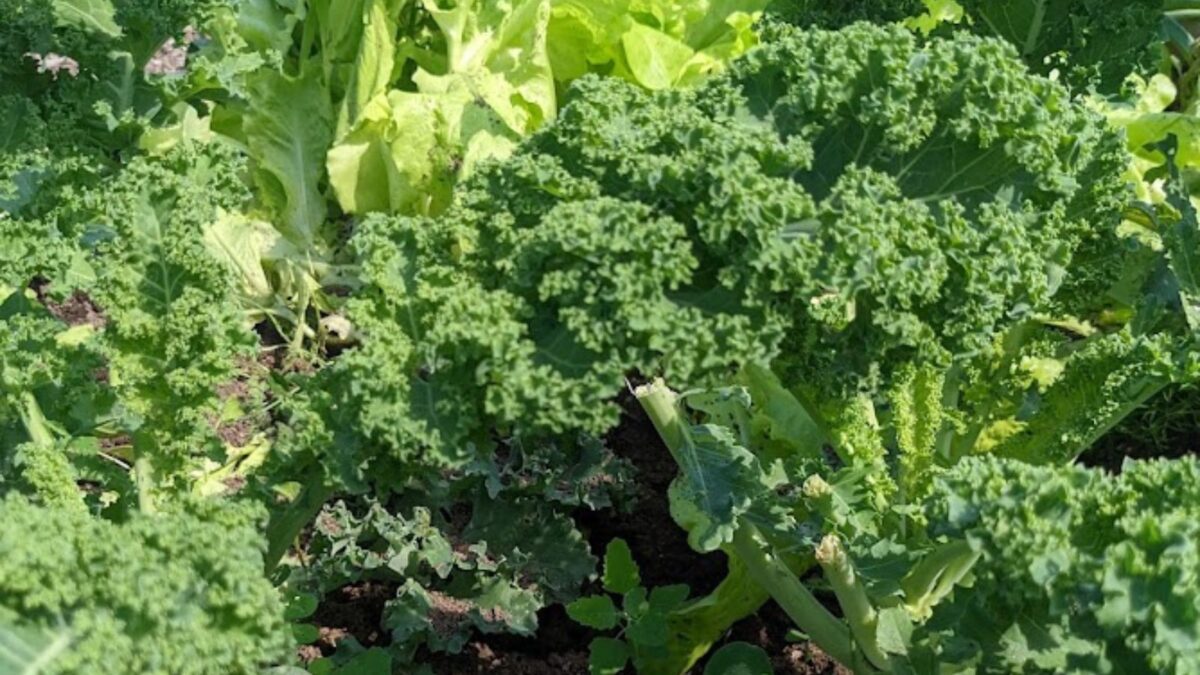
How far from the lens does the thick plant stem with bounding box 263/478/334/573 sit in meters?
3.04

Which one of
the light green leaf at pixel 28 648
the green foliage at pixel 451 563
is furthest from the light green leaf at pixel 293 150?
the light green leaf at pixel 28 648

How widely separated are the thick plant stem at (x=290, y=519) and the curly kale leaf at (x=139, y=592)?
0.42 m

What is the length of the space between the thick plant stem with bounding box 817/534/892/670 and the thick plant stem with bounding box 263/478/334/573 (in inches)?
39.8

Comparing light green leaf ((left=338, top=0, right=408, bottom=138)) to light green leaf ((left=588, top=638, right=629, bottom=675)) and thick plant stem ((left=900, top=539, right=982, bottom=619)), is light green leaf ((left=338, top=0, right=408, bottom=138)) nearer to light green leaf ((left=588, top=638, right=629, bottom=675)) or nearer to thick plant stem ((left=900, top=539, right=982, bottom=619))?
light green leaf ((left=588, top=638, right=629, bottom=675))

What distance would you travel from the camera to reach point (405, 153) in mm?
4852

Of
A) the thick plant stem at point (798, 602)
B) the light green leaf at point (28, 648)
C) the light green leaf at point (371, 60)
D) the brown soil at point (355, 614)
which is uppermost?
the light green leaf at point (28, 648)

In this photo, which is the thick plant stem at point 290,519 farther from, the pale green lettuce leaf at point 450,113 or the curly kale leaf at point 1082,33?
the curly kale leaf at point 1082,33

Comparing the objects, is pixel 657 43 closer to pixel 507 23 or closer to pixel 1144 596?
pixel 507 23

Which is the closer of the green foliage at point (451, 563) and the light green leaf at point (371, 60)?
the green foliage at point (451, 563)

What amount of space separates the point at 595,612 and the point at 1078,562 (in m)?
1.30

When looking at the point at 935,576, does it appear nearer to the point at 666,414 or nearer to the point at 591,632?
the point at 666,414

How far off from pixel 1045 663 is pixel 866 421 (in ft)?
2.73

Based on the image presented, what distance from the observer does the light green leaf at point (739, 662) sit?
336 cm

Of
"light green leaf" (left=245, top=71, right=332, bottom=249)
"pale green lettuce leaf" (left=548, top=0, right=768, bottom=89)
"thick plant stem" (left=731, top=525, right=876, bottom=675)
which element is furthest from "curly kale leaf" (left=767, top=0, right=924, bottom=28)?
"light green leaf" (left=245, top=71, right=332, bottom=249)
